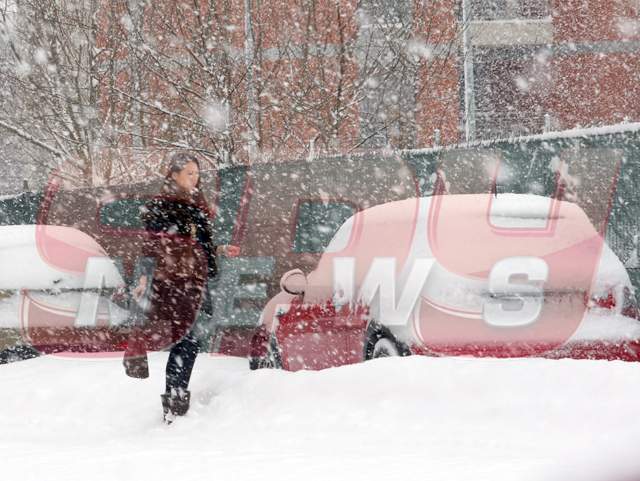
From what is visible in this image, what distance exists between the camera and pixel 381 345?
544 centimetres

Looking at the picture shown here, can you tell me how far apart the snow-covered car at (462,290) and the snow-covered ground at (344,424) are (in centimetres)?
19

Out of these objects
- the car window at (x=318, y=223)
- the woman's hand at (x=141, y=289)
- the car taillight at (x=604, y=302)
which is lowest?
the car window at (x=318, y=223)

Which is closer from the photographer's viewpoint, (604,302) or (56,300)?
(604,302)

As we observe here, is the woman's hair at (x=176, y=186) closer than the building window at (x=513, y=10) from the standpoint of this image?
Yes

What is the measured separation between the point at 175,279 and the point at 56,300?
1829mm

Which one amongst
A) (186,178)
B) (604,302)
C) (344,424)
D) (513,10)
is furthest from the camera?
(513,10)

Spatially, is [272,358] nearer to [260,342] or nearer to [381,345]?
[260,342]

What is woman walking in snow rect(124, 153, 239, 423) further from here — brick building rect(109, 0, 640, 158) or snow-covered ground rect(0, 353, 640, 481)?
brick building rect(109, 0, 640, 158)

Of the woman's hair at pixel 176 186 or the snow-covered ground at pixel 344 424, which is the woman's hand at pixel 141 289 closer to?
the woman's hair at pixel 176 186

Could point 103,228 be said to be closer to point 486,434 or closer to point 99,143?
point 99,143

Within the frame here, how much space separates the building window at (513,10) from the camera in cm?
1973

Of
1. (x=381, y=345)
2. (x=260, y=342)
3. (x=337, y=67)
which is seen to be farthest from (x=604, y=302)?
(x=337, y=67)

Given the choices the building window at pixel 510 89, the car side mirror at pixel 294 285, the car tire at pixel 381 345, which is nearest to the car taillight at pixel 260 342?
the car side mirror at pixel 294 285

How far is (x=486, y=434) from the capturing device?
4402 millimetres
